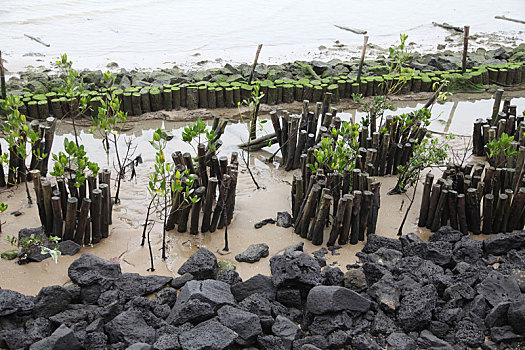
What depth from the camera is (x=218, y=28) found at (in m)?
16.0

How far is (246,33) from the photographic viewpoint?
15.5 m

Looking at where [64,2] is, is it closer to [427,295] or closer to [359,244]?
[359,244]

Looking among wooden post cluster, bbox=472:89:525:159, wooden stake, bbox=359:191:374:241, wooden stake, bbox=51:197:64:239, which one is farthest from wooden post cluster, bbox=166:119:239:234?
wooden post cluster, bbox=472:89:525:159

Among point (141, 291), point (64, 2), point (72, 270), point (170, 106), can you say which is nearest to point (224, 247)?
point (141, 291)

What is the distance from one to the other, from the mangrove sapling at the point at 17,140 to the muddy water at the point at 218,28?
18.3 ft

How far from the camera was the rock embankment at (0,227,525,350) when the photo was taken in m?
4.15

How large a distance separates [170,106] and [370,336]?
6116 millimetres

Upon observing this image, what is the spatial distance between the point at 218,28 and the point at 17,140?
34.5 ft

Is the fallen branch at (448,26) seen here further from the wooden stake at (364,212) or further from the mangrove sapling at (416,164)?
the wooden stake at (364,212)

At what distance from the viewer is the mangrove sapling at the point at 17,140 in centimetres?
574

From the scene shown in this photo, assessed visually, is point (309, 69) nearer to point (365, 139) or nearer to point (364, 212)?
point (365, 139)

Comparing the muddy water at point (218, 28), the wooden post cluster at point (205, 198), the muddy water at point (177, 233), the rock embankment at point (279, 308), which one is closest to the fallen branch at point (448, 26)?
the muddy water at point (218, 28)

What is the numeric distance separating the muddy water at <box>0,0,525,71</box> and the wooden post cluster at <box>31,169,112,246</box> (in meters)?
6.92

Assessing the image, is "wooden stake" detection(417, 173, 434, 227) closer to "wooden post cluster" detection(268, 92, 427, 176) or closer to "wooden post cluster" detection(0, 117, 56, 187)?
"wooden post cluster" detection(268, 92, 427, 176)
